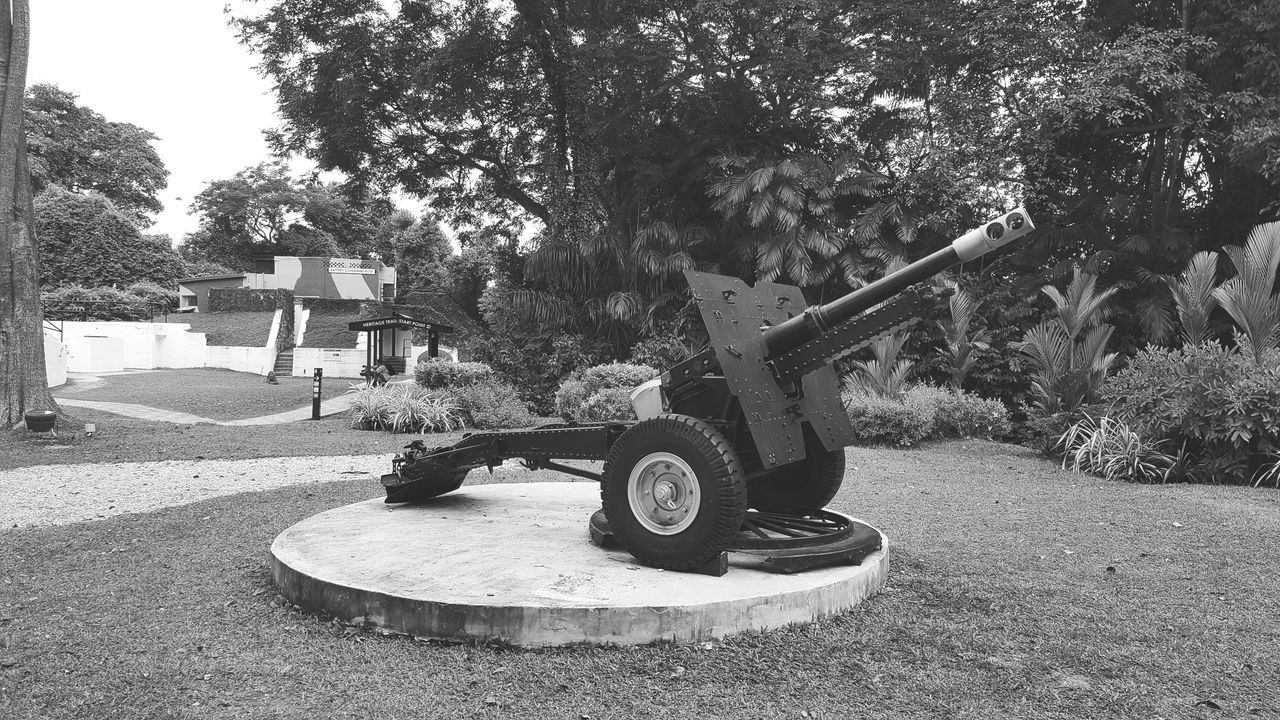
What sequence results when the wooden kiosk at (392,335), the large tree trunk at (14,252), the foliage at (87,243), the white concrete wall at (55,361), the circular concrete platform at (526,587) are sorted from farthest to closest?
the foliage at (87,243) < the white concrete wall at (55,361) < the wooden kiosk at (392,335) < the large tree trunk at (14,252) < the circular concrete platform at (526,587)

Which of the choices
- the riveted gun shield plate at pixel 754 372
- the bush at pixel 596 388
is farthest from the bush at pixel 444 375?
the riveted gun shield plate at pixel 754 372

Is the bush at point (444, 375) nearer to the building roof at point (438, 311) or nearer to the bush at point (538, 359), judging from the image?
the bush at point (538, 359)

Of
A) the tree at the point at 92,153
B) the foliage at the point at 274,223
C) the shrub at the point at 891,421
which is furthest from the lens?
the foliage at the point at 274,223

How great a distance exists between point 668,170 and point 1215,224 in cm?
948

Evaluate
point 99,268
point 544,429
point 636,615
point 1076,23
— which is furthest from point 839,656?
point 99,268

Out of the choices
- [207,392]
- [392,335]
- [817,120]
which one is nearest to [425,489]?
[392,335]

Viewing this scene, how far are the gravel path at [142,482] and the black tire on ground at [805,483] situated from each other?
397cm

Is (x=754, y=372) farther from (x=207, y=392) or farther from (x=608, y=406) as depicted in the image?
(x=207, y=392)

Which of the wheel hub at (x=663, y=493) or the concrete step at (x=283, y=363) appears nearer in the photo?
the wheel hub at (x=663, y=493)

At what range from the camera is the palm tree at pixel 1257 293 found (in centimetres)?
898

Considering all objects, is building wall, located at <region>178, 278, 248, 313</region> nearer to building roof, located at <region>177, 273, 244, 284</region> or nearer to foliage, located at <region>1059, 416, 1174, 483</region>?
building roof, located at <region>177, 273, 244, 284</region>

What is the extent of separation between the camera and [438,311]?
2869 centimetres

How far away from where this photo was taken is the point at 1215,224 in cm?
1366

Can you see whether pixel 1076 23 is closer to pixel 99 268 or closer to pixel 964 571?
pixel 964 571
